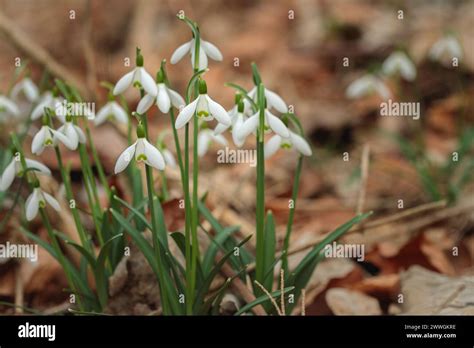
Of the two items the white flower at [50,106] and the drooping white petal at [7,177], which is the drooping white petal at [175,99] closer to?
the white flower at [50,106]

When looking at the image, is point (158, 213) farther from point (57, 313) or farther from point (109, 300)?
point (57, 313)

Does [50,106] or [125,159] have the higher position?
[50,106]

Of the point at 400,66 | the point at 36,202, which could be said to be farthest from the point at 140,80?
the point at 400,66

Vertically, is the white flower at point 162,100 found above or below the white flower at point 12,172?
above

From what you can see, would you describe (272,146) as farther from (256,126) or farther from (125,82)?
(125,82)

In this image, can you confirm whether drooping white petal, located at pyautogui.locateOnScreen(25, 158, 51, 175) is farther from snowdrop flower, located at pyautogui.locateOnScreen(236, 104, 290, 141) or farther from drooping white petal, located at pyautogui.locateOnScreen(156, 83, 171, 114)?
snowdrop flower, located at pyautogui.locateOnScreen(236, 104, 290, 141)

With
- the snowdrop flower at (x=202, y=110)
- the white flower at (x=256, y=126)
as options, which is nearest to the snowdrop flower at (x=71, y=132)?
the snowdrop flower at (x=202, y=110)

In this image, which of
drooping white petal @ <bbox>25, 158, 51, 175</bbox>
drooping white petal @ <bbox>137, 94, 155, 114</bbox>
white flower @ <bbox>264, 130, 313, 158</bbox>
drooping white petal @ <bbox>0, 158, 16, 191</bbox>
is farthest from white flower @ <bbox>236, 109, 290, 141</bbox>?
drooping white petal @ <bbox>0, 158, 16, 191</bbox>
